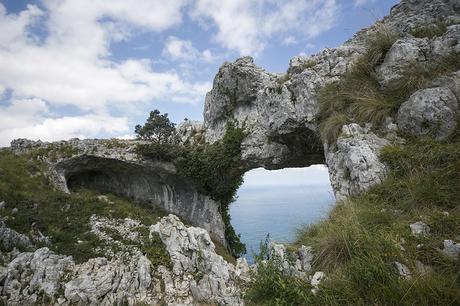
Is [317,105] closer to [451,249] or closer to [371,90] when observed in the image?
[371,90]

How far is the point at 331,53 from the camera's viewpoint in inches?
529

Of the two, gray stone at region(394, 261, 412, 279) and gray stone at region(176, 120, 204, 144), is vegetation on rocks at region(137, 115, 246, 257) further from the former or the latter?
gray stone at region(394, 261, 412, 279)

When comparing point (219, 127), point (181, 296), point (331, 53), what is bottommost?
point (181, 296)

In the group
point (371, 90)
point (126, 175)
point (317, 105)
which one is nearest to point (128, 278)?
point (317, 105)

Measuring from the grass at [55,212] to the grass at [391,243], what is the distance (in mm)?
9705

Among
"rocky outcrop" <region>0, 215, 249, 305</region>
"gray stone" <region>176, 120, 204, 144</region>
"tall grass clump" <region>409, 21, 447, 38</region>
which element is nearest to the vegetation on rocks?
"gray stone" <region>176, 120, 204, 144</region>

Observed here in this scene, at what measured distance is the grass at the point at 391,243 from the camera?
353cm

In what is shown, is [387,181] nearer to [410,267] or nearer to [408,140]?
[408,140]

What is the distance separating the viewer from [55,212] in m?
16.7

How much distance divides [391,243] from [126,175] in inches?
1013

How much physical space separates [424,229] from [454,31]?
743cm

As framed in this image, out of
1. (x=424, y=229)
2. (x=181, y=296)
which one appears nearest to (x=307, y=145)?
(x=181, y=296)

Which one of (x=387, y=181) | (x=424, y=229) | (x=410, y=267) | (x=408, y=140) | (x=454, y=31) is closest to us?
(x=410, y=267)

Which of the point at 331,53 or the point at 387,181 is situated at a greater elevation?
the point at 331,53
